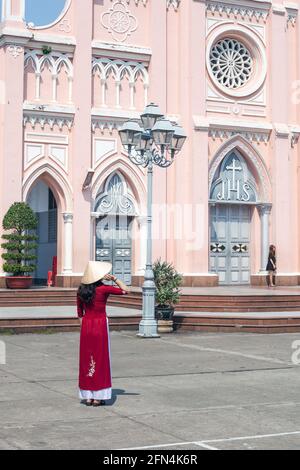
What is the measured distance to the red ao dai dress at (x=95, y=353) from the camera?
848 centimetres

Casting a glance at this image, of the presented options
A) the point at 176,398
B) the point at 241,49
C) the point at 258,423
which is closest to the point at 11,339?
the point at 176,398

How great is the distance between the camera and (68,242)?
24.4 meters

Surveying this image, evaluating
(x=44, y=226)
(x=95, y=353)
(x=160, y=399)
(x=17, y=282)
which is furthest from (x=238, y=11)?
(x=95, y=353)

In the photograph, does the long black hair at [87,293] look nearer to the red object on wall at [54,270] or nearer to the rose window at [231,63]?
the red object on wall at [54,270]

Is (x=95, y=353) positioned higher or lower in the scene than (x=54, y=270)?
lower

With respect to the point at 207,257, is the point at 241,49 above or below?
above

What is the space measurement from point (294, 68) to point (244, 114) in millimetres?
2881

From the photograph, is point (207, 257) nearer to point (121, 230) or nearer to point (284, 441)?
point (121, 230)

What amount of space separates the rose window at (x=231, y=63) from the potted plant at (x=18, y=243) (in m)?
9.08

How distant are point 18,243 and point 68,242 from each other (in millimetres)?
2374

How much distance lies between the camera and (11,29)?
23328 mm

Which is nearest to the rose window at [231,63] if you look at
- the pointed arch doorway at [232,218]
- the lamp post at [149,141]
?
the pointed arch doorway at [232,218]

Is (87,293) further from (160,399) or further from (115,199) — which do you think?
(115,199)

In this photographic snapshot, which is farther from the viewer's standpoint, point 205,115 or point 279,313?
point 205,115
